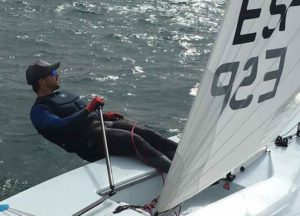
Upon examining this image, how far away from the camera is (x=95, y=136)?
10.9 ft

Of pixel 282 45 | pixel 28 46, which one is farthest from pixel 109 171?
pixel 28 46

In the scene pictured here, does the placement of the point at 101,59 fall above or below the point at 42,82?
below

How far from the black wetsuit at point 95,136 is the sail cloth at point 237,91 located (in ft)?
2.99

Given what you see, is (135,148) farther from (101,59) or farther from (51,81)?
(101,59)

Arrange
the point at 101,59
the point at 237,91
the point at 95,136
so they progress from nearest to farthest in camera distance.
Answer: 1. the point at 237,91
2. the point at 95,136
3. the point at 101,59

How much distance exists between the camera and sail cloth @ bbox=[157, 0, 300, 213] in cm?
204

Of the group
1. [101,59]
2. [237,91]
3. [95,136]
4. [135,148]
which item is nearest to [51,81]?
[95,136]

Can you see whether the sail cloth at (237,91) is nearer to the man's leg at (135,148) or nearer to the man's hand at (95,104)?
the man's leg at (135,148)

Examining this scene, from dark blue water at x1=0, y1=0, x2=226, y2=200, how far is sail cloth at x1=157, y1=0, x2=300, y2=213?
2.12 m

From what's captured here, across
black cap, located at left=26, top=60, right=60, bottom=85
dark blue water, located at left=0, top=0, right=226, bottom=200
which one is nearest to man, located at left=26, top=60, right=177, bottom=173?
black cap, located at left=26, top=60, right=60, bottom=85

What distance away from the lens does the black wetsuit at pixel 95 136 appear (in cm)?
321

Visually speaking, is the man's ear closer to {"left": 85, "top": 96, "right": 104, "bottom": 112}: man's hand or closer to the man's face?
the man's face

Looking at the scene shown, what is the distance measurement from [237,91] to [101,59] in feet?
16.8

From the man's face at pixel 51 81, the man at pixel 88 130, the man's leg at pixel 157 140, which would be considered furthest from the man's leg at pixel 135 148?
the man's face at pixel 51 81
